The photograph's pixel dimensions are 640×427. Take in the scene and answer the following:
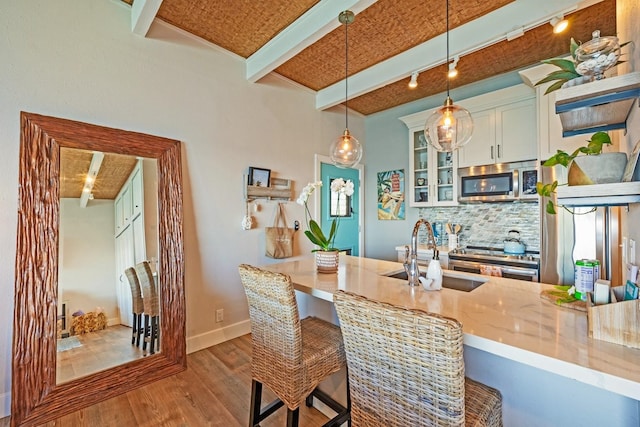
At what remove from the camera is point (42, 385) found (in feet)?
5.71

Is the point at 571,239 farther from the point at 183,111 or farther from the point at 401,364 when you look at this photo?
the point at 183,111

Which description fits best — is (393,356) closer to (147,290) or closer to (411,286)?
(411,286)

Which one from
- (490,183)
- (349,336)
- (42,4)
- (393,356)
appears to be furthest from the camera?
(490,183)

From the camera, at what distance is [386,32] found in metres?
2.46

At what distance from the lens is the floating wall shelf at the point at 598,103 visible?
0.97 metres

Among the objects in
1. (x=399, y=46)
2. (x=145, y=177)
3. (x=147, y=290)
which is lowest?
(x=147, y=290)

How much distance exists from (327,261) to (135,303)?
1588mm

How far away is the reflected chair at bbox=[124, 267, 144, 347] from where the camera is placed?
217cm

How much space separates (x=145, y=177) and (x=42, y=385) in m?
1.51

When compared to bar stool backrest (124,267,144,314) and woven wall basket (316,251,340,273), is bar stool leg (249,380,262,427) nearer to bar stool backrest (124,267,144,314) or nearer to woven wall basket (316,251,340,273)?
woven wall basket (316,251,340,273)

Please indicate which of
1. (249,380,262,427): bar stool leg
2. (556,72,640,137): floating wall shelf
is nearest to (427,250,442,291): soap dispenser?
(556,72,640,137): floating wall shelf

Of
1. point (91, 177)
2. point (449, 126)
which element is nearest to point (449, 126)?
point (449, 126)

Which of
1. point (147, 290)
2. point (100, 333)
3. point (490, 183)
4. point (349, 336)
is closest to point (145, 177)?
point (147, 290)

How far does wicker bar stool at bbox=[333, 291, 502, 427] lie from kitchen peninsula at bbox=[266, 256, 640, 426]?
10 centimetres
